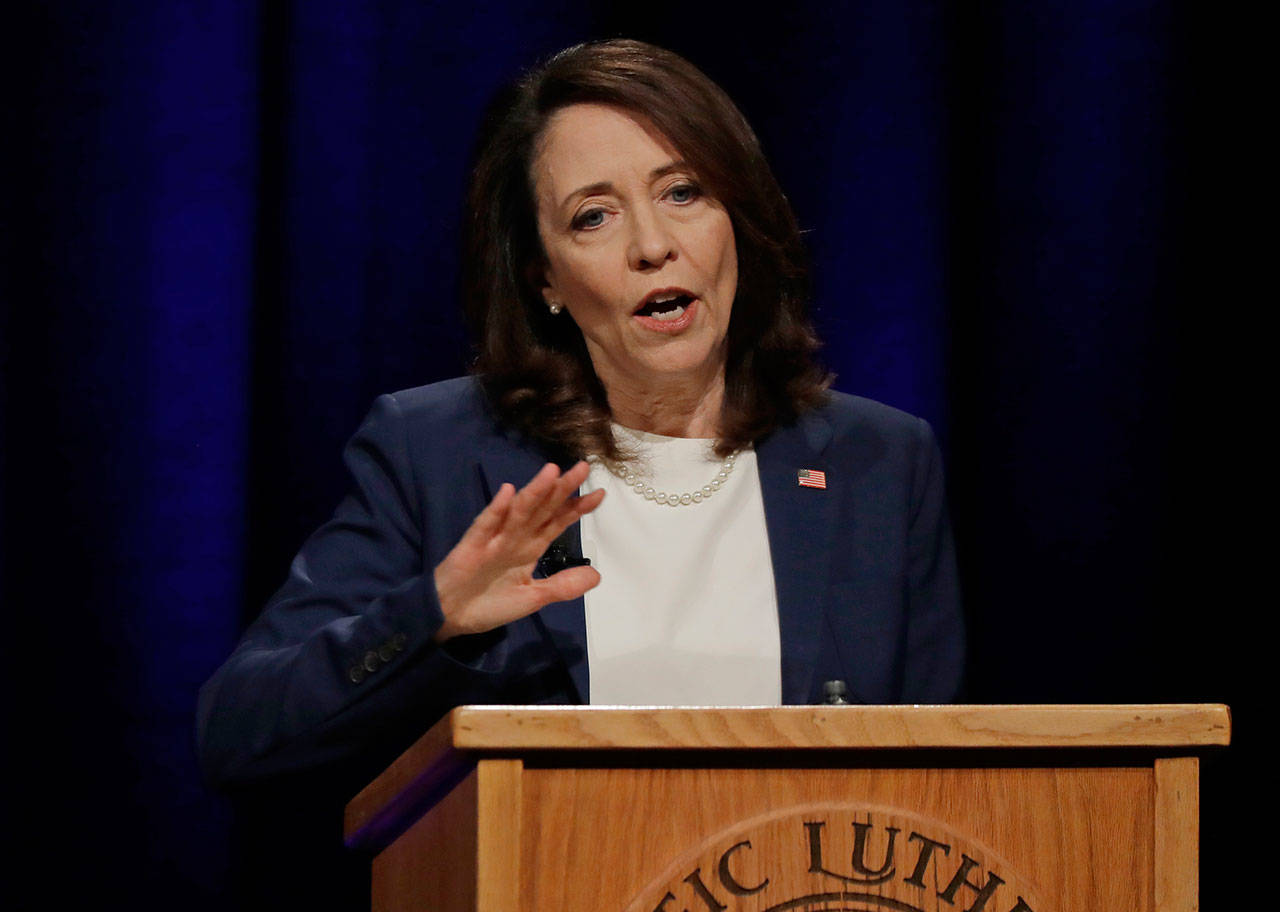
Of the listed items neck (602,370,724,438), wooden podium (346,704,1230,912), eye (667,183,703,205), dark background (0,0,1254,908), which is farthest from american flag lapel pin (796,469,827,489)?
wooden podium (346,704,1230,912)

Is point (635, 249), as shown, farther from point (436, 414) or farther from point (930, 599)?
point (930, 599)

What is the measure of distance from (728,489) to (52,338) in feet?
3.02

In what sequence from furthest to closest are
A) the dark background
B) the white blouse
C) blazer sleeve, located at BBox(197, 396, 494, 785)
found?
the dark background → the white blouse → blazer sleeve, located at BBox(197, 396, 494, 785)

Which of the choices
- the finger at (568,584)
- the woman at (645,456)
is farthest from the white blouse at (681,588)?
the finger at (568,584)

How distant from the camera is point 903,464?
1.97m

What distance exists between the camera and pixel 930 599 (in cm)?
196

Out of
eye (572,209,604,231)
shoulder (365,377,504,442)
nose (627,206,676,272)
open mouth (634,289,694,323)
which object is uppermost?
eye (572,209,604,231)

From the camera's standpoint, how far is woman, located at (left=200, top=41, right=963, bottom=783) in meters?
1.75

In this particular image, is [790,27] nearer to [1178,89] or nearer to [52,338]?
[1178,89]

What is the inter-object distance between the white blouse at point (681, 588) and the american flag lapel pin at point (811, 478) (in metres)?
0.06

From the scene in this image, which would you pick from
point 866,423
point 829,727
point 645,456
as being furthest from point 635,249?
point 829,727

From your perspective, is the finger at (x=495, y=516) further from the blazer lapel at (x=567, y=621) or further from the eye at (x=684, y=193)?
the eye at (x=684, y=193)

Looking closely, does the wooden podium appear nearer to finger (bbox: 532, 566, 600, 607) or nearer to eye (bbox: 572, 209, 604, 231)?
finger (bbox: 532, 566, 600, 607)

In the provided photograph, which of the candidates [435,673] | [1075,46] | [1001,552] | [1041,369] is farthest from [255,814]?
[1075,46]
